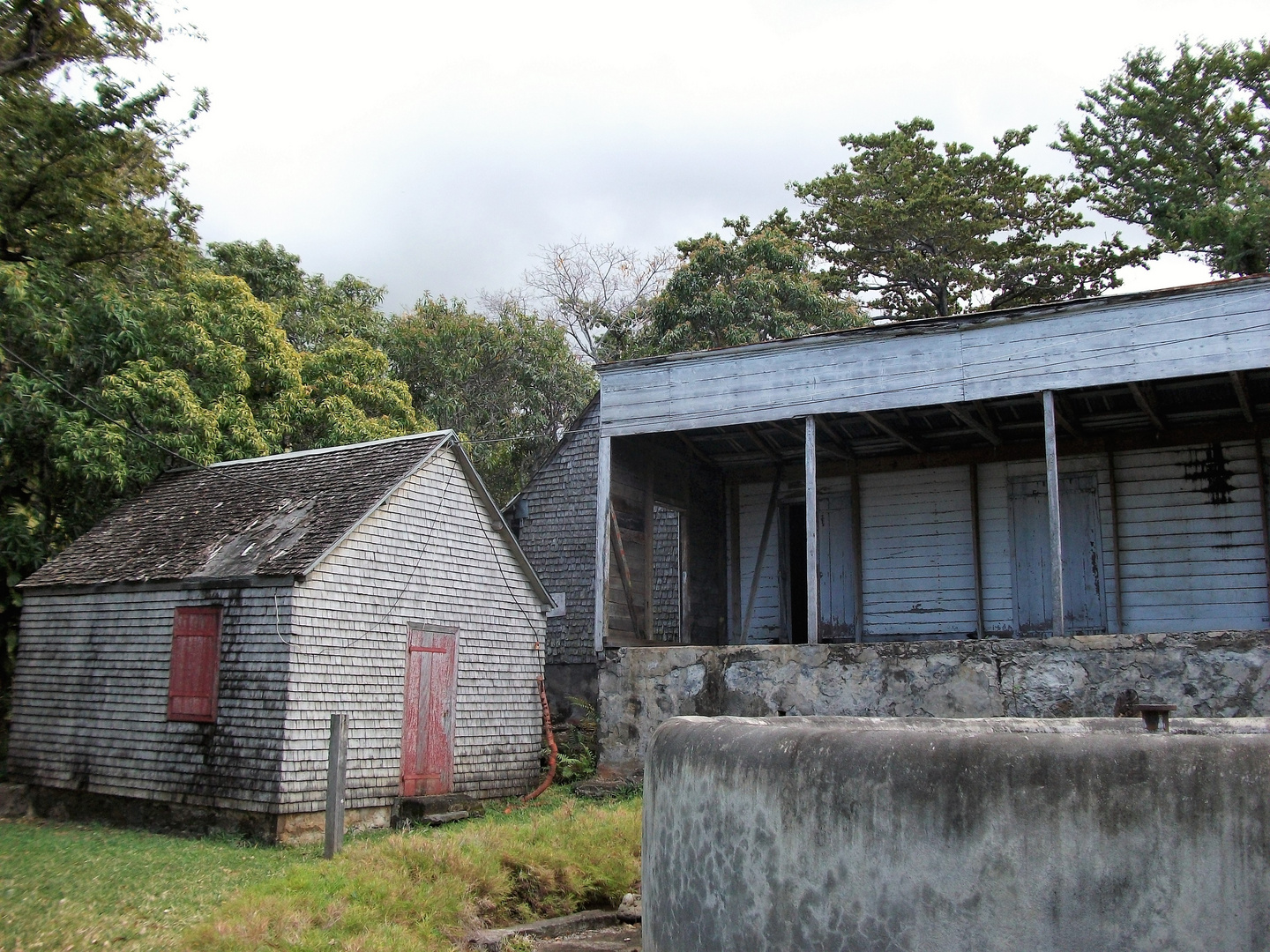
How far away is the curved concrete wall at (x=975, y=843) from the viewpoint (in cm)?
359

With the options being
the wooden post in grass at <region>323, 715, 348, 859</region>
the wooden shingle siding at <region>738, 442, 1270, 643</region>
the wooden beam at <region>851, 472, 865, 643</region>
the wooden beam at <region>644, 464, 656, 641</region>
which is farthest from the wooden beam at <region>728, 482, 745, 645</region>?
the wooden post in grass at <region>323, 715, 348, 859</region>

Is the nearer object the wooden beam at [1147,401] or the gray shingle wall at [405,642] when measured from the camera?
the wooden beam at [1147,401]

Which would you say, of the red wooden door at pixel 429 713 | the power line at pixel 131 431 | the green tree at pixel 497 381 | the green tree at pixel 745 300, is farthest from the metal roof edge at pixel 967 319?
the green tree at pixel 497 381

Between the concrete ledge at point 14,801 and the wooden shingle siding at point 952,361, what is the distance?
9.25 metres

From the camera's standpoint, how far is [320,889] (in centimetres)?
813

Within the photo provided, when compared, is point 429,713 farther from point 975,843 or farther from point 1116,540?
point 975,843

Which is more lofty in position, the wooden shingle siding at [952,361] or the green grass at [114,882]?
the wooden shingle siding at [952,361]

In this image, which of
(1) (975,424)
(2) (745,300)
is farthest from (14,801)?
(2) (745,300)

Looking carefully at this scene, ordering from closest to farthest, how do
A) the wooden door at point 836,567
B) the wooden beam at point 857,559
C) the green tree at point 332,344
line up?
the wooden beam at point 857,559, the wooden door at point 836,567, the green tree at point 332,344

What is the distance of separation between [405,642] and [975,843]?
432 inches

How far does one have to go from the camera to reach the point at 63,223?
18453 mm

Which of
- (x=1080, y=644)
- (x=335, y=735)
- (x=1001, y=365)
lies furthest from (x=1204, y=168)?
(x=335, y=735)

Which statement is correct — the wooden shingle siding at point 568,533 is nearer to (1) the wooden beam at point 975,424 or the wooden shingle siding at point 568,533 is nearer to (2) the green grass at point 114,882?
(1) the wooden beam at point 975,424

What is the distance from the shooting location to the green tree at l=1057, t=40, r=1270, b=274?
2230cm
